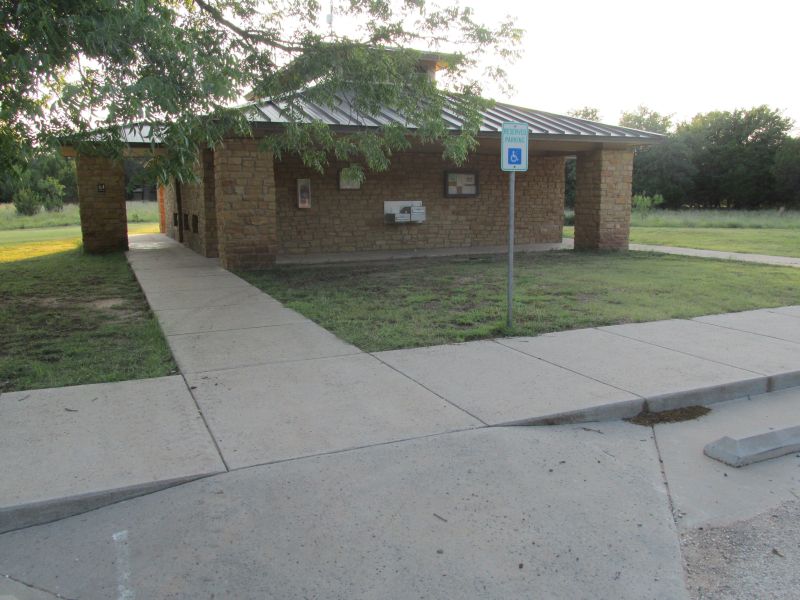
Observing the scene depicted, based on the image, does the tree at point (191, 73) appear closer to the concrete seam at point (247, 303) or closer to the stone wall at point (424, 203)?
the concrete seam at point (247, 303)

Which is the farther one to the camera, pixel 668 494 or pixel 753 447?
pixel 753 447

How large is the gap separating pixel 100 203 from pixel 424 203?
917 cm

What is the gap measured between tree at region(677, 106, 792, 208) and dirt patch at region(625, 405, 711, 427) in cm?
5544

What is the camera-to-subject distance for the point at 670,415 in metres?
5.09

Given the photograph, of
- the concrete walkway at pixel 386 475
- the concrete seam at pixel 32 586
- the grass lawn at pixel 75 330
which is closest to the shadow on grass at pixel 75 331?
the grass lawn at pixel 75 330

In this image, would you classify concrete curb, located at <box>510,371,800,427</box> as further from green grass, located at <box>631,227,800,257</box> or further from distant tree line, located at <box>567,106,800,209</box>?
distant tree line, located at <box>567,106,800,209</box>

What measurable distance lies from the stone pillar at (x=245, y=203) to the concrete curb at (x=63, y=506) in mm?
10316

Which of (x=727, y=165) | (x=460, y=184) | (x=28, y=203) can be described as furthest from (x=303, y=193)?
(x=727, y=165)

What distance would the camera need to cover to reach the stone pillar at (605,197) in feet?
55.1

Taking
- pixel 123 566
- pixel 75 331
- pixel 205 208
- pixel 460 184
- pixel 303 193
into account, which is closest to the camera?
pixel 123 566

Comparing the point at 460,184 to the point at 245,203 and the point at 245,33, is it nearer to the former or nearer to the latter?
the point at 245,203

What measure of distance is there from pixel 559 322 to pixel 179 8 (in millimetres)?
7154

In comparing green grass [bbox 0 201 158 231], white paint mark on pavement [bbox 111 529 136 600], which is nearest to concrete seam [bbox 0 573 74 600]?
white paint mark on pavement [bbox 111 529 136 600]

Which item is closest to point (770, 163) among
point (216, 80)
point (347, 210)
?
point (347, 210)
